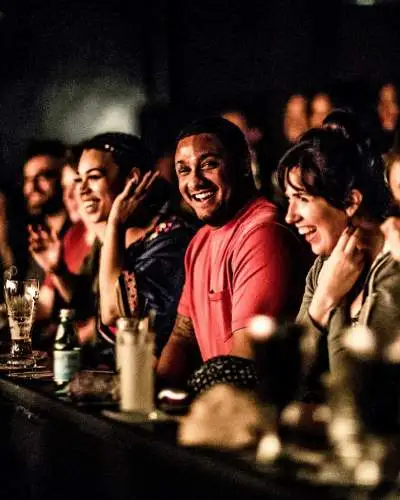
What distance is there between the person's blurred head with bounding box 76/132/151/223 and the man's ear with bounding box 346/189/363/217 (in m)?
0.96

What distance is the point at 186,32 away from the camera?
108 inches

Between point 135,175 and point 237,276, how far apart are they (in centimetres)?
71

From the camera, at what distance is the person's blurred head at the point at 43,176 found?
3377 mm

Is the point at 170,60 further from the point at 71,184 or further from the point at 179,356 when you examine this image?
the point at 179,356

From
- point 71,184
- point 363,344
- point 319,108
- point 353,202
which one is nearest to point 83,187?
point 71,184

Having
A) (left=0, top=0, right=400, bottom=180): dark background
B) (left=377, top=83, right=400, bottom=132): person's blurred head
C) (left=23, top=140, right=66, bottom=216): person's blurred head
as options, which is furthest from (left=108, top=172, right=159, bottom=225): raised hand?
(left=377, top=83, right=400, bottom=132): person's blurred head

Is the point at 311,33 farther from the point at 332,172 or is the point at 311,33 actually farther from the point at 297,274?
the point at 297,274

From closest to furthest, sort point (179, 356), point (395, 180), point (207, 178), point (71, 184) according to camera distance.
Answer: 1. point (395, 180)
2. point (207, 178)
3. point (179, 356)
4. point (71, 184)

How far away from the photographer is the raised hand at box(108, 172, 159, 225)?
285 cm

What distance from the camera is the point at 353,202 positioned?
77.7 inches

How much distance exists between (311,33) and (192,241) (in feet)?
2.14

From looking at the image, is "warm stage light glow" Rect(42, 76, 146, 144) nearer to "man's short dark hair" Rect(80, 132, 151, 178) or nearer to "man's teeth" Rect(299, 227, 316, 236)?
"man's short dark hair" Rect(80, 132, 151, 178)

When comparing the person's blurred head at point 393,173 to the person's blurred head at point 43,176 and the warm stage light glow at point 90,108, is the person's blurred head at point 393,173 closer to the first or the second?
the warm stage light glow at point 90,108

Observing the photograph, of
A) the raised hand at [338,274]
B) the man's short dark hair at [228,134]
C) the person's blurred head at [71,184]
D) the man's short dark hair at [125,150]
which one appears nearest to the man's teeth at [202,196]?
the man's short dark hair at [228,134]
